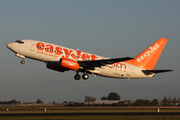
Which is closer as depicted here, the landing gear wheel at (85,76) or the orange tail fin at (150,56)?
the landing gear wheel at (85,76)

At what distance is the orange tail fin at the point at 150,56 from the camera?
5372cm

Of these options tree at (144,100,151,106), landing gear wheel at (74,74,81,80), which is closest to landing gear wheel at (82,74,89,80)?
landing gear wheel at (74,74,81,80)

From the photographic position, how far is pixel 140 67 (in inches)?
2092

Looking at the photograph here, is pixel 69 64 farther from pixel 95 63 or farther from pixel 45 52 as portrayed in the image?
pixel 95 63

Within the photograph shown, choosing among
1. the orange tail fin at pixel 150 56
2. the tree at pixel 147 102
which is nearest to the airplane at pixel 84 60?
Answer: the orange tail fin at pixel 150 56

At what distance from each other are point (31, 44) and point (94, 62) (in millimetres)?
11238

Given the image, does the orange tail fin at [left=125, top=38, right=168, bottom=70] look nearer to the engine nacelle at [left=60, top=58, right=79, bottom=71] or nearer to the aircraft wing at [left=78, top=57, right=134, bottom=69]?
the aircraft wing at [left=78, top=57, right=134, bottom=69]

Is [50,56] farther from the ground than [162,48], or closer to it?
closer to it

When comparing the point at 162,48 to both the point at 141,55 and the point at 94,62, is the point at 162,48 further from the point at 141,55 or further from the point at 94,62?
the point at 94,62

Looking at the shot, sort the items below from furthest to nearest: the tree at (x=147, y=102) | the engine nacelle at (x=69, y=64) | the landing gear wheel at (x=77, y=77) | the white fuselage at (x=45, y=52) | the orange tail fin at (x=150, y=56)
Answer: the tree at (x=147, y=102) → the orange tail fin at (x=150, y=56) → the landing gear wheel at (x=77, y=77) → the white fuselage at (x=45, y=52) → the engine nacelle at (x=69, y=64)

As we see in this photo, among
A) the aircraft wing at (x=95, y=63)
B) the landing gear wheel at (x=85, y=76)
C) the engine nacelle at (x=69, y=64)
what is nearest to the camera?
the engine nacelle at (x=69, y=64)

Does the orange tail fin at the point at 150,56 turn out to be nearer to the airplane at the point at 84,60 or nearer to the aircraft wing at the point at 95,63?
the airplane at the point at 84,60

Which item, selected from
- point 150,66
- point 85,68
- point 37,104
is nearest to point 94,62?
point 85,68

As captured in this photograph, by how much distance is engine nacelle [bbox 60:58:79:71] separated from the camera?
4431 cm
